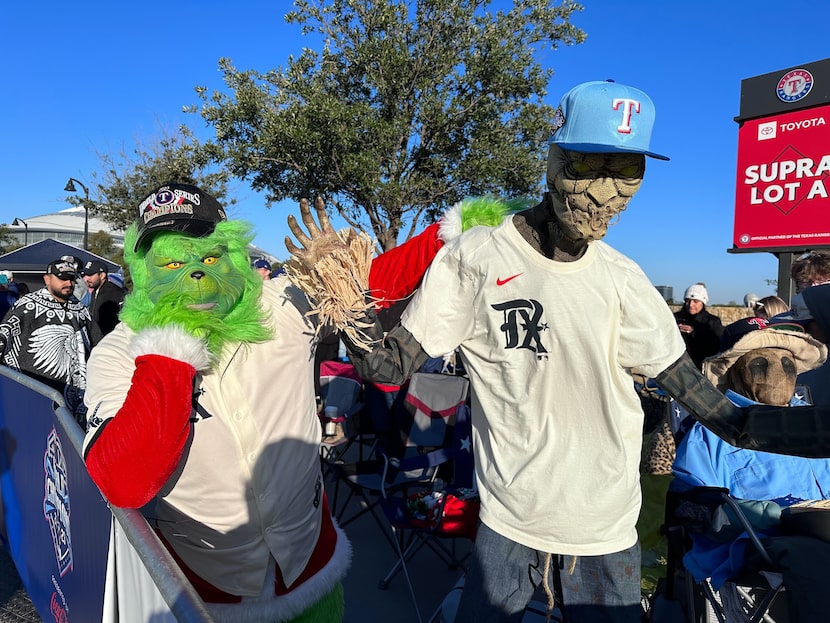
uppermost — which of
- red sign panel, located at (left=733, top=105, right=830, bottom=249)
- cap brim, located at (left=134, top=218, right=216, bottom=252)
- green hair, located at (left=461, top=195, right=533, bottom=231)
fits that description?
red sign panel, located at (left=733, top=105, right=830, bottom=249)

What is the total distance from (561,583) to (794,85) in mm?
8631

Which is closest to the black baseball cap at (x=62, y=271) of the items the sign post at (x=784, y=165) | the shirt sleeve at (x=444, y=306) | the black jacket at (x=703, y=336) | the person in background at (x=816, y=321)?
the shirt sleeve at (x=444, y=306)

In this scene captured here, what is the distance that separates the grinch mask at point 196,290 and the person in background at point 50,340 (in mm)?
3327

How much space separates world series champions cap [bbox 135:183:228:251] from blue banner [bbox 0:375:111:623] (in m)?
0.77

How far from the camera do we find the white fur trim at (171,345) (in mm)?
1418

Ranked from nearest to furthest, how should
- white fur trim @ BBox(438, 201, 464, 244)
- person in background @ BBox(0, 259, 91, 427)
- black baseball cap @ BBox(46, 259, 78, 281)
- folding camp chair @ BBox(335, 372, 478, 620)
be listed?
white fur trim @ BBox(438, 201, 464, 244) < folding camp chair @ BBox(335, 372, 478, 620) < person in background @ BBox(0, 259, 91, 427) < black baseball cap @ BBox(46, 259, 78, 281)

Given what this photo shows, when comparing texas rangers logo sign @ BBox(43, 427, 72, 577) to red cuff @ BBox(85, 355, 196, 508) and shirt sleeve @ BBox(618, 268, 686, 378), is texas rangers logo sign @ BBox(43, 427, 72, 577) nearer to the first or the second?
red cuff @ BBox(85, 355, 196, 508)

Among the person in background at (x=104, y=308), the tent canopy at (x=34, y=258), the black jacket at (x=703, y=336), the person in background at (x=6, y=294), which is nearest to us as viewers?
the black jacket at (x=703, y=336)

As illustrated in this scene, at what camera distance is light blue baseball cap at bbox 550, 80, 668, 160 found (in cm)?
141

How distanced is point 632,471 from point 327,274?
0.96 meters

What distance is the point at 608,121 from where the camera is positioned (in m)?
1.41

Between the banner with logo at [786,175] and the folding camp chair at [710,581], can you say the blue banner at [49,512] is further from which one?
the banner with logo at [786,175]

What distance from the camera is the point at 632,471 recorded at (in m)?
1.57

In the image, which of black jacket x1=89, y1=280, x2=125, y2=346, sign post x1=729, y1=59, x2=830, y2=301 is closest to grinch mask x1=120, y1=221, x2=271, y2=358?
black jacket x1=89, y1=280, x2=125, y2=346
